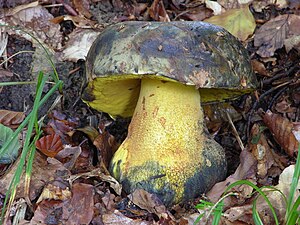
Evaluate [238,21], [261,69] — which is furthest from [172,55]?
[238,21]

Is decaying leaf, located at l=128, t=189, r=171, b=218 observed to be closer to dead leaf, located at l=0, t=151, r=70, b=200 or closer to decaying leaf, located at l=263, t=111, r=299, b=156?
dead leaf, located at l=0, t=151, r=70, b=200

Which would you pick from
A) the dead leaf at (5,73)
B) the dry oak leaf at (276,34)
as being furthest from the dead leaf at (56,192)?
the dry oak leaf at (276,34)

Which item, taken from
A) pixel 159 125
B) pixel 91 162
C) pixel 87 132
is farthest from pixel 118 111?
pixel 159 125

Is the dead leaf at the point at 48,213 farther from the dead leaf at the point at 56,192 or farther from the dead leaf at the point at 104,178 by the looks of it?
the dead leaf at the point at 104,178

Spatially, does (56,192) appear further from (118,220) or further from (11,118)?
(11,118)

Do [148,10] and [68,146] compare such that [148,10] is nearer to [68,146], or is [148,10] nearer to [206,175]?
[68,146]

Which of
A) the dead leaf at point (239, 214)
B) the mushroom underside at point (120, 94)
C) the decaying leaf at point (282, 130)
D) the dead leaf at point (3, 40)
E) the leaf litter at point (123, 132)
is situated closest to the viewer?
the dead leaf at point (239, 214)
